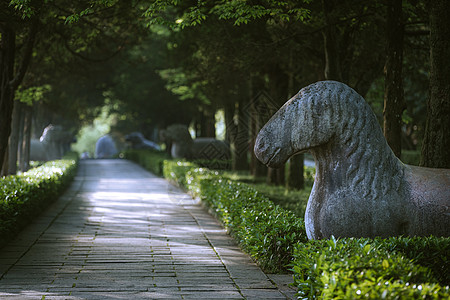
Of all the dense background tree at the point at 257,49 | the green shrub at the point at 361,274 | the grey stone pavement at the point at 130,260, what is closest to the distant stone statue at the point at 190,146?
the dense background tree at the point at 257,49

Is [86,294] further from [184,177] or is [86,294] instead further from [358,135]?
[184,177]

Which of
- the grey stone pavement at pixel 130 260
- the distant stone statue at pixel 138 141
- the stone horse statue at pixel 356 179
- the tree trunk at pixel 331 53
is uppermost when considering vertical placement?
the tree trunk at pixel 331 53

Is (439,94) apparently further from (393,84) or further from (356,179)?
Answer: (356,179)

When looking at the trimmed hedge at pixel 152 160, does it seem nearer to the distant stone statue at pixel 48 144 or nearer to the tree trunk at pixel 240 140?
the tree trunk at pixel 240 140

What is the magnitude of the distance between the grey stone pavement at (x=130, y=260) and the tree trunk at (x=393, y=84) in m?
3.62

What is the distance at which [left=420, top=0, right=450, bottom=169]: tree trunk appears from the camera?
8.05 metres

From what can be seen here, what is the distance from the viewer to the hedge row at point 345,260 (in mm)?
4074

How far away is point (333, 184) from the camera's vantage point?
6.12 m

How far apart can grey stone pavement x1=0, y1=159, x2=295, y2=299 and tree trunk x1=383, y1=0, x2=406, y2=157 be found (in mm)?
3624

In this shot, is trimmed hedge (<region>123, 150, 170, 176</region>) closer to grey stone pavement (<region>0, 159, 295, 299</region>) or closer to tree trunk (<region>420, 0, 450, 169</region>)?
grey stone pavement (<region>0, 159, 295, 299</region>)

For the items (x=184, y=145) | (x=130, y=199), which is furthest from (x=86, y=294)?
(x=184, y=145)

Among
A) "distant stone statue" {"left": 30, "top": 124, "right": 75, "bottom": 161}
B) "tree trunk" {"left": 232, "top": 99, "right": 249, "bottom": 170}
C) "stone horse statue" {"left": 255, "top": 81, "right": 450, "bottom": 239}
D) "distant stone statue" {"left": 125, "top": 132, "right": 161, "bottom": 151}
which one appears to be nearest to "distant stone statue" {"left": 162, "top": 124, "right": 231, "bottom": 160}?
"tree trunk" {"left": 232, "top": 99, "right": 249, "bottom": 170}

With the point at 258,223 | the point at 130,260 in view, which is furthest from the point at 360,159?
the point at 130,260

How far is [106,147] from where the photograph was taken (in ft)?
196
